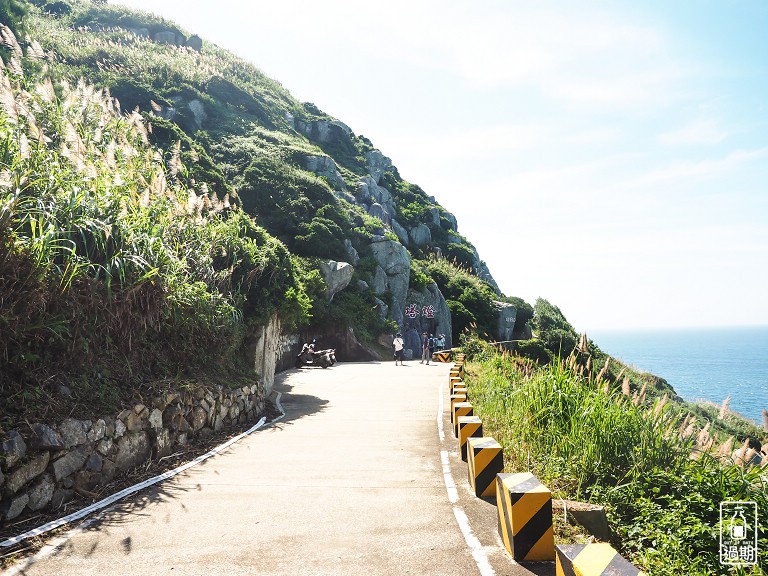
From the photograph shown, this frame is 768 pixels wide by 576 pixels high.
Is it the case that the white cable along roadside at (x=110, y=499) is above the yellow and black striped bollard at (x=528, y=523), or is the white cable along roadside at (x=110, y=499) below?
below

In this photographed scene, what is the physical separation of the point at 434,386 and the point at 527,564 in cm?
1267

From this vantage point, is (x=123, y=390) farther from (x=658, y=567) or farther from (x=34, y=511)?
(x=658, y=567)

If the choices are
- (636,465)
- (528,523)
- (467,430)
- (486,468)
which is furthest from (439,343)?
(528,523)

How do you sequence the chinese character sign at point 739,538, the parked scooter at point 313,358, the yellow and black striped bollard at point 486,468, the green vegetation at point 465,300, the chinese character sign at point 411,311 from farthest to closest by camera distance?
the green vegetation at point 465,300 < the chinese character sign at point 411,311 < the parked scooter at point 313,358 < the yellow and black striped bollard at point 486,468 < the chinese character sign at point 739,538

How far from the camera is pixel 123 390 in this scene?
693 centimetres

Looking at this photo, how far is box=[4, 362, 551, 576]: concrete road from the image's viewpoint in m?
4.05

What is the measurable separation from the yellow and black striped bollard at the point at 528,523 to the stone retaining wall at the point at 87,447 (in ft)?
14.9

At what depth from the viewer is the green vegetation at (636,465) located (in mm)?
4117

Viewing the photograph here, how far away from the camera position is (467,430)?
755 centimetres

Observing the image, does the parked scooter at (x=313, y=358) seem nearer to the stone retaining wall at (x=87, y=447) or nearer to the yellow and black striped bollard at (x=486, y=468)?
the stone retaining wall at (x=87, y=447)

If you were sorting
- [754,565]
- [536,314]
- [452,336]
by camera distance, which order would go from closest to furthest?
[754,565] → [452,336] → [536,314]

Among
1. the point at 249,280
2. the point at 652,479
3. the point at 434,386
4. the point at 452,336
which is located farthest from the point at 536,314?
the point at 652,479

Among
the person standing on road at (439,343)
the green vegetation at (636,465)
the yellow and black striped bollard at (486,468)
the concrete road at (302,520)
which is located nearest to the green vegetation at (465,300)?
the person standing on road at (439,343)

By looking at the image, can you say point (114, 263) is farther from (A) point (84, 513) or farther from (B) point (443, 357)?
(B) point (443, 357)
